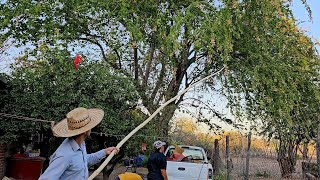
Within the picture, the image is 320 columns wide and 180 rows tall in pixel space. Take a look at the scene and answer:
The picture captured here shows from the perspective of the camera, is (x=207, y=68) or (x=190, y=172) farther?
(x=207, y=68)

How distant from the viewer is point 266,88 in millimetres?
11844

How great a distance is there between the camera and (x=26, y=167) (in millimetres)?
11539

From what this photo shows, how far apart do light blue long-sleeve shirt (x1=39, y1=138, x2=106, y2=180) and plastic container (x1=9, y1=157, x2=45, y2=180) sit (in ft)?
27.6

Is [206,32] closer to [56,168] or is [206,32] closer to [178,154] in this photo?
[178,154]

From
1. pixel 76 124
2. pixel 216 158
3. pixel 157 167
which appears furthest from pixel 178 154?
pixel 76 124

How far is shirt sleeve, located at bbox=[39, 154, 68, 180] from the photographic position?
3.19 metres

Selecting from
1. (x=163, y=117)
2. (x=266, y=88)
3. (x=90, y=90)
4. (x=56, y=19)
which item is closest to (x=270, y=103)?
(x=266, y=88)

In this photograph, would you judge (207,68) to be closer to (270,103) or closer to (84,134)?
(270,103)

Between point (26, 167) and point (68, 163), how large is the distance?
350 inches

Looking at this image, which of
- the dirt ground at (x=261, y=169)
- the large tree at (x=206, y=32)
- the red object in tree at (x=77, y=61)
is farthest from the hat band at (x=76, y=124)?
the dirt ground at (x=261, y=169)

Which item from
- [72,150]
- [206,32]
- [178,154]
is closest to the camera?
[72,150]

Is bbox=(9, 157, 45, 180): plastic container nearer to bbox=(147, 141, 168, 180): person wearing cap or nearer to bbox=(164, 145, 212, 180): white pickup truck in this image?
bbox=(164, 145, 212, 180): white pickup truck

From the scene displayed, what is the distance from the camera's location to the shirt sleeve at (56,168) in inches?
125

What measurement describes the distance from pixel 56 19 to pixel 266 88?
6.24 m
